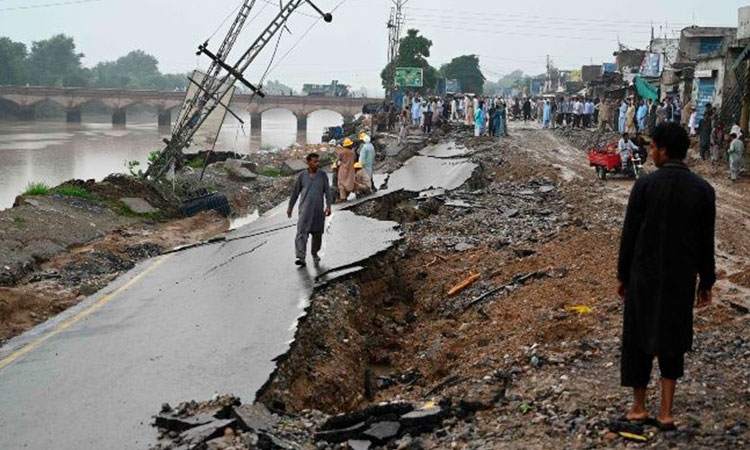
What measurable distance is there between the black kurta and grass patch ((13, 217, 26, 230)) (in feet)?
43.5

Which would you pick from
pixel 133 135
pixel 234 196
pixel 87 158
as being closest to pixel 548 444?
pixel 234 196

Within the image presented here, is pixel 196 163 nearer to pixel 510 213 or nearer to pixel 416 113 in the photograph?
pixel 416 113

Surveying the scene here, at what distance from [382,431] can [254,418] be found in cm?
84

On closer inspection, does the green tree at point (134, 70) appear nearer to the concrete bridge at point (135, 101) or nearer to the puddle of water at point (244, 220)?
the concrete bridge at point (135, 101)

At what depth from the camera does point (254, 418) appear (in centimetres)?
517

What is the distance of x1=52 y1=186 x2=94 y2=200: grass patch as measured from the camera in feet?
62.5

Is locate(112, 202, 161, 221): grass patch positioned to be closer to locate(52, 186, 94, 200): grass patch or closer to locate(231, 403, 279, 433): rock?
locate(52, 186, 94, 200): grass patch

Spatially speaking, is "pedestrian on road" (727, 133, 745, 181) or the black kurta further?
"pedestrian on road" (727, 133, 745, 181)

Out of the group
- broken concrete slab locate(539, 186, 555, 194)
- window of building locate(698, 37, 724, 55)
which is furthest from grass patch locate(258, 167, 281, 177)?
window of building locate(698, 37, 724, 55)

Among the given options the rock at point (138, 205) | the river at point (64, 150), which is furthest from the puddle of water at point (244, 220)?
the river at point (64, 150)

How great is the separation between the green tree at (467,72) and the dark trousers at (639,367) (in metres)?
89.3

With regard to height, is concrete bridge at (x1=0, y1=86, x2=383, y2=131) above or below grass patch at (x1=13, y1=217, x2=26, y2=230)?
above

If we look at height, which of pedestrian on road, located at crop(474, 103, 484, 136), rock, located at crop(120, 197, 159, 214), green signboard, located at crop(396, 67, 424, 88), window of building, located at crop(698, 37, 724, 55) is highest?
window of building, located at crop(698, 37, 724, 55)

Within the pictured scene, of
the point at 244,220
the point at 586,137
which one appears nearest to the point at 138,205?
the point at 244,220
